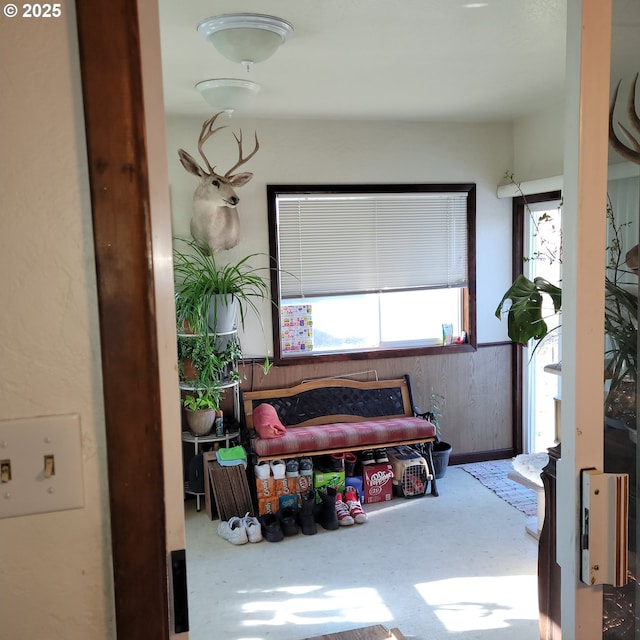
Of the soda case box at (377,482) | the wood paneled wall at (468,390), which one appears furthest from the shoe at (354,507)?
the wood paneled wall at (468,390)

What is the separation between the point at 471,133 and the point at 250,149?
5.89 feet

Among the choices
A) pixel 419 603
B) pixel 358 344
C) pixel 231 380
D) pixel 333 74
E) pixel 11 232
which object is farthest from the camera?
pixel 358 344

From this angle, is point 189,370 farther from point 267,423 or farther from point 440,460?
point 440,460

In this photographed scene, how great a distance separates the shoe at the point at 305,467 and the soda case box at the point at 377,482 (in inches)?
15.8

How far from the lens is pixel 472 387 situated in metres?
5.20

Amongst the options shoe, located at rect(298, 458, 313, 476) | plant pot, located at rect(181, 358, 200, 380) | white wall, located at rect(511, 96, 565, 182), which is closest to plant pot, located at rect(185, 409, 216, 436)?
plant pot, located at rect(181, 358, 200, 380)

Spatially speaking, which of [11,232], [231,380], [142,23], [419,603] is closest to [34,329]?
[11,232]

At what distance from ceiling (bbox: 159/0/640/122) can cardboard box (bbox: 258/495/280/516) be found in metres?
2.61

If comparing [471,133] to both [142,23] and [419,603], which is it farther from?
[142,23]

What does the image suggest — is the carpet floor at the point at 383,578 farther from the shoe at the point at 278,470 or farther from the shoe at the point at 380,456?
the shoe at the point at 278,470

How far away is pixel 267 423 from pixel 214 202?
1.55 metres

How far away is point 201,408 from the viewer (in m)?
4.35

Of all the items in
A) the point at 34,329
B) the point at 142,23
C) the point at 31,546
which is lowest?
the point at 31,546

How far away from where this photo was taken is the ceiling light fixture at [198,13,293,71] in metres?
2.61
